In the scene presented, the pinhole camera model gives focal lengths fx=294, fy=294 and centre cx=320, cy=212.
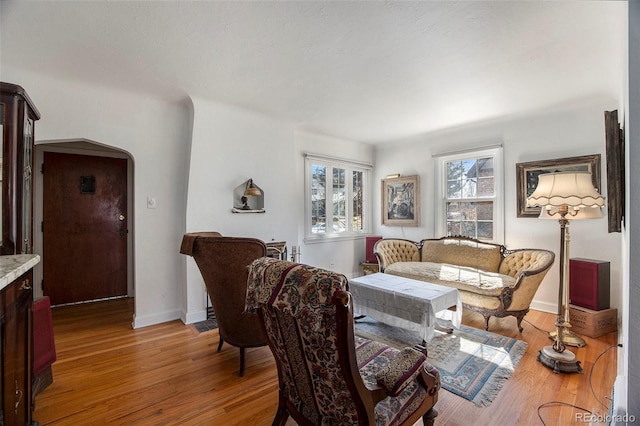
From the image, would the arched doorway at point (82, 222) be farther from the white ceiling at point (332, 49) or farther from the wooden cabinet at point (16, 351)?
the wooden cabinet at point (16, 351)

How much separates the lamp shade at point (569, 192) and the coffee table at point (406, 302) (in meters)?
1.12

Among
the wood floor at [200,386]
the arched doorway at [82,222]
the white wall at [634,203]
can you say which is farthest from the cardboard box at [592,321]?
the arched doorway at [82,222]

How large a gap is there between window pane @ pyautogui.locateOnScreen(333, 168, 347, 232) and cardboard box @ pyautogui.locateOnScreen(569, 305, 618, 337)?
125 inches

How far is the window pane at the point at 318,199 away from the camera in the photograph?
4766 millimetres

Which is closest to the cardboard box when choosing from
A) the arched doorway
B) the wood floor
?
the wood floor

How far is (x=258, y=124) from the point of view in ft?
12.4

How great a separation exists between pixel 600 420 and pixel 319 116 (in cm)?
367

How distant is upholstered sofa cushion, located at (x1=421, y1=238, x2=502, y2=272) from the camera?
12.4 feet

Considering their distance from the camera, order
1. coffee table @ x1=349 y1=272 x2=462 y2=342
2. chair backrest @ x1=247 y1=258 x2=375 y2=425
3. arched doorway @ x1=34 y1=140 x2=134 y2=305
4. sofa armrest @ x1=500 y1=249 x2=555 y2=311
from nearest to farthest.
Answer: chair backrest @ x1=247 y1=258 x2=375 y2=425 < coffee table @ x1=349 y1=272 x2=462 y2=342 < sofa armrest @ x1=500 y1=249 x2=555 y2=311 < arched doorway @ x1=34 y1=140 x2=134 y2=305

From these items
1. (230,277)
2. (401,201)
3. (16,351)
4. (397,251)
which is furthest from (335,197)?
(16,351)

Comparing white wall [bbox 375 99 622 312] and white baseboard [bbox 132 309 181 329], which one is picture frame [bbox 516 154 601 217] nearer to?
white wall [bbox 375 99 622 312]

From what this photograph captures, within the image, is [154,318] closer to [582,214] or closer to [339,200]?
[339,200]

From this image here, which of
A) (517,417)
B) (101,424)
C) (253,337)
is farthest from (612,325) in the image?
(101,424)

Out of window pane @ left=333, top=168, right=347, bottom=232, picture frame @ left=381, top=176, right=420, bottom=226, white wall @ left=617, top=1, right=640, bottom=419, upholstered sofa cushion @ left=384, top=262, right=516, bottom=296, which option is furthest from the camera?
window pane @ left=333, top=168, right=347, bottom=232
